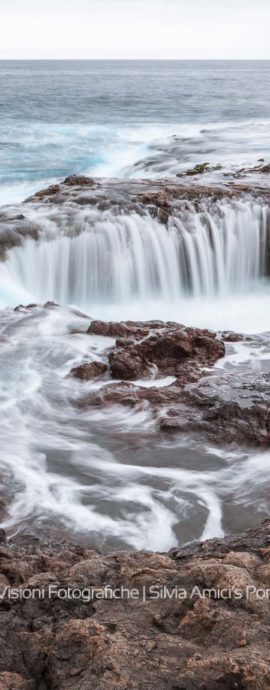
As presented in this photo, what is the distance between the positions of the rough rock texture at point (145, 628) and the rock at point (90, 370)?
4.37 m

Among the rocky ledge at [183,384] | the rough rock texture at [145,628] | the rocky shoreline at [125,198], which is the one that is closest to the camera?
the rough rock texture at [145,628]

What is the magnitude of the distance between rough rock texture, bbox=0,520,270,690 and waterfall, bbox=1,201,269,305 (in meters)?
8.75

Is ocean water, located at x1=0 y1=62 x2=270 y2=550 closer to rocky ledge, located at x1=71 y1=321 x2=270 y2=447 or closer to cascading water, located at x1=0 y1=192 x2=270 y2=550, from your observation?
cascading water, located at x1=0 y1=192 x2=270 y2=550

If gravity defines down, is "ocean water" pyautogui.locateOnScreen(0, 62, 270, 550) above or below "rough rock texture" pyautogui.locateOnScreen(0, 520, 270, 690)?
below

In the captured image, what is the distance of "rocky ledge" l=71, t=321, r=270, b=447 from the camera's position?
6.32m

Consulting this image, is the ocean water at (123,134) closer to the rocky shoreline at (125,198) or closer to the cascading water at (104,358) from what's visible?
the rocky shoreline at (125,198)

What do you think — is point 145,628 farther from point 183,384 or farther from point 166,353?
point 166,353

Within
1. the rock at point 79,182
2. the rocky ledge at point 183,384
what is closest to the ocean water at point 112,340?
the rocky ledge at point 183,384

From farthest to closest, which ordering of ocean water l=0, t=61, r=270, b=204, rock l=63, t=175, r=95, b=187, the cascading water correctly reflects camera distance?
1. ocean water l=0, t=61, r=270, b=204
2. rock l=63, t=175, r=95, b=187
3. the cascading water

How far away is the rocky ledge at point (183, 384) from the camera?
20.7 ft

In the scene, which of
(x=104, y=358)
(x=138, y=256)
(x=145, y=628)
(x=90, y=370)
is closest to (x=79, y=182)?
(x=138, y=256)

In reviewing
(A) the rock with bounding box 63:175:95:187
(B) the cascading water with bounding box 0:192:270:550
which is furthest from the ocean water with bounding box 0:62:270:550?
(A) the rock with bounding box 63:175:95:187

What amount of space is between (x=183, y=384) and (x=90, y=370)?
1137 millimetres

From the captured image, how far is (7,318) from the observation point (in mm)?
9680
